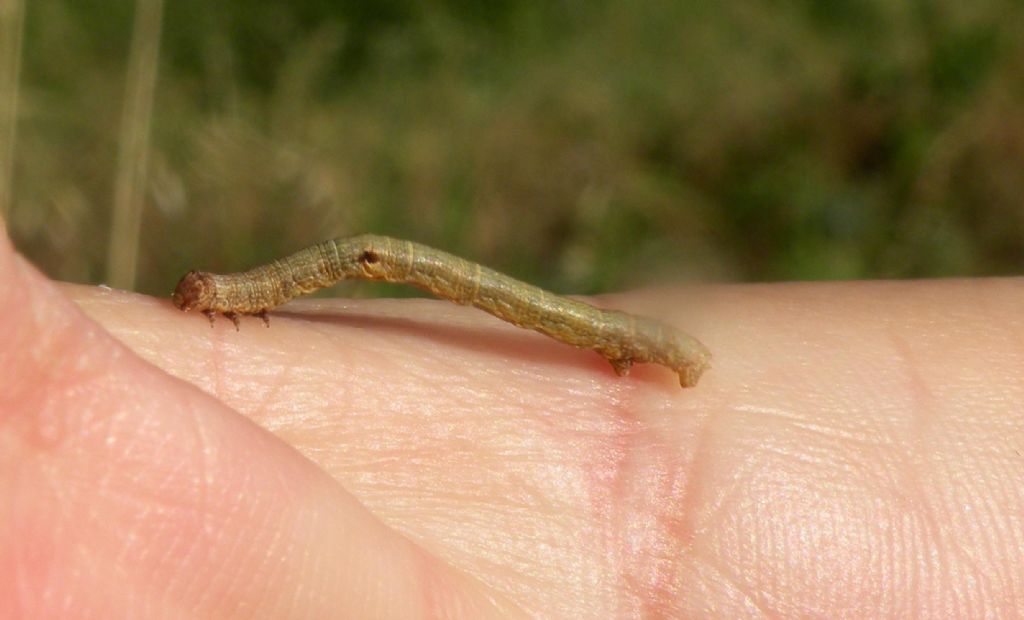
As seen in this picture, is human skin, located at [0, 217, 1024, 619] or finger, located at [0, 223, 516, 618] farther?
human skin, located at [0, 217, 1024, 619]

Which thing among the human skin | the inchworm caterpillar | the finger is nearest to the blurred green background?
the inchworm caterpillar

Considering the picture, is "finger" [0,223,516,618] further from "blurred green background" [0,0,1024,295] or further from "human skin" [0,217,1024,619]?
"blurred green background" [0,0,1024,295]

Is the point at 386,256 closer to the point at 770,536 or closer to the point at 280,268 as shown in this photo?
the point at 280,268

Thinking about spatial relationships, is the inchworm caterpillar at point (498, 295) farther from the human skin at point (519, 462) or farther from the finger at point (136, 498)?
the finger at point (136, 498)

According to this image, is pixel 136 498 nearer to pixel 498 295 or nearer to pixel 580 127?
pixel 498 295

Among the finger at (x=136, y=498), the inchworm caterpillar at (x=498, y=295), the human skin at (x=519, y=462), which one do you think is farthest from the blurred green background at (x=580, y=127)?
the finger at (x=136, y=498)
